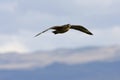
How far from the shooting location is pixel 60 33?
31.4m

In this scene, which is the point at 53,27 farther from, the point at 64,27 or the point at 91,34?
the point at 91,34

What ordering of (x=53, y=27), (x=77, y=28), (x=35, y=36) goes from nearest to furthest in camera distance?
(x=35, y=36) < (x=53, y=27) < (x=77, y=28)

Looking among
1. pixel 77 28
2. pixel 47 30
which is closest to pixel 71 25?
pixel 77 28

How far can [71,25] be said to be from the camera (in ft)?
111

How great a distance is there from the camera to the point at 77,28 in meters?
34.7

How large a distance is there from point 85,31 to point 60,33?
4120 millimetres

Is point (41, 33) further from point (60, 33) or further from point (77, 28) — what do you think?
point (77, 28)

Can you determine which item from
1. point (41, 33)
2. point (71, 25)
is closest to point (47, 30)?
point (41, 33)

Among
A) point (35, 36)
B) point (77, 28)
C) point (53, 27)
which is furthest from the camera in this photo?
point (77, 28)

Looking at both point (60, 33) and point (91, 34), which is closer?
point (60, 33)

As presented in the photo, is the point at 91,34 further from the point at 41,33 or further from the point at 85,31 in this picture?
the point at 41,33

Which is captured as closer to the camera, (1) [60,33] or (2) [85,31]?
(1) [60,33]

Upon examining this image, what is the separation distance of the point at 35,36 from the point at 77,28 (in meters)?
4.59

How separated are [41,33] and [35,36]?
1.47 ft
